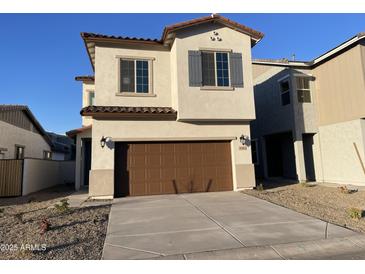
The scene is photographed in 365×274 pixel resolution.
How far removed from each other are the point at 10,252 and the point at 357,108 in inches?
566

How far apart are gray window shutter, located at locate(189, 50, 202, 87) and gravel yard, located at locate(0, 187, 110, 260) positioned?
617cm

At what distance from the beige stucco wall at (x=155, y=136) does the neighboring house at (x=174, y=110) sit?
4 centimetres

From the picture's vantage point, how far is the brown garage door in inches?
430

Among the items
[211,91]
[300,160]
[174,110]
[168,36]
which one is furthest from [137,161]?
[300,160]

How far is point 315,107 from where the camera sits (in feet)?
48.2

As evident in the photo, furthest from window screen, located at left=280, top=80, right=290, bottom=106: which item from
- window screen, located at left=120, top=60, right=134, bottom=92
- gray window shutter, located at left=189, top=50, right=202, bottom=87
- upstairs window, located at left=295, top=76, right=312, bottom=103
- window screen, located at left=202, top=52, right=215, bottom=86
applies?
window screen, located at left=120, top=60, right=134, bottom=92

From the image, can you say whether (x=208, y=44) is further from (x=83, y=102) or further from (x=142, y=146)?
(x=83, y=102)

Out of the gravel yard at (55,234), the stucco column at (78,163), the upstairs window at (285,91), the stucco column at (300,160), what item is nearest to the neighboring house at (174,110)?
the gravel yard at (55,234)

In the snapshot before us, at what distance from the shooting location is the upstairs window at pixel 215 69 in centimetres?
1134

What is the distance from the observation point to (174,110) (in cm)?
1119

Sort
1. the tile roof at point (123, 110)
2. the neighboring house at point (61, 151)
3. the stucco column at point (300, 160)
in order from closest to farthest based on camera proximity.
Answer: the tile roof at point (123, 110) → the stucco column at point (300, 160) → the neighboring house at point (61, 151)

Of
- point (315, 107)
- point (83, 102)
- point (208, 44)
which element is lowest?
point (315, 107)

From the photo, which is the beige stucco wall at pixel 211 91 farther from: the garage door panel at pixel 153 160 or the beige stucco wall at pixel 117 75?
the garage door panel at pixel 153 160
